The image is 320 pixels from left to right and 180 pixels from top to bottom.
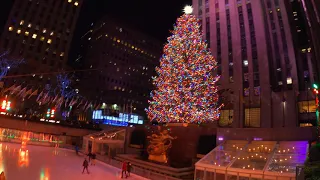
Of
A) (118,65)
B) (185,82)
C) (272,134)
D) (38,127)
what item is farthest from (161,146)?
(118,65)

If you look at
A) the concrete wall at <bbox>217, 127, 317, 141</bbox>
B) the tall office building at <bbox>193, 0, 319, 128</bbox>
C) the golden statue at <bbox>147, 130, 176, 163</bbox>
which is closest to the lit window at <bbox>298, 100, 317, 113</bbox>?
the tall office building at <bbox>193, 0, 319, 128</bbox>

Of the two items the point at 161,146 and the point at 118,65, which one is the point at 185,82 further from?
the point at 118,65

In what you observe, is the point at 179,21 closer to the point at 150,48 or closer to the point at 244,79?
the point at 244,79

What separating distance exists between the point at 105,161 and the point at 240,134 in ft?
39.2

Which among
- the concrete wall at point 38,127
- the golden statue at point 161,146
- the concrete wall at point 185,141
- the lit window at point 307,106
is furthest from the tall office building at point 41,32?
the lit window at point 307,106

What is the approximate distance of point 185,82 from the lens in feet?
70.7

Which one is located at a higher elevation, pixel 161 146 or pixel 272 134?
pixel 272 134

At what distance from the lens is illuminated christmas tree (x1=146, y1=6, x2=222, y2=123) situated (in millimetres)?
21000

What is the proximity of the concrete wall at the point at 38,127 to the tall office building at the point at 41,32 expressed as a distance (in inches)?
899

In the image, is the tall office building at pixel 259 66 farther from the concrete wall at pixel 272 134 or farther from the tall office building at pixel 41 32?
the tall office building at pixel 41 32

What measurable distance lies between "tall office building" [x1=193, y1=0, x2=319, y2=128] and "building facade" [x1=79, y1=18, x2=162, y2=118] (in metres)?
39.7

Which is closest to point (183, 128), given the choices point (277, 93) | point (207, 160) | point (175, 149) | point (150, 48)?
point (175, 149)

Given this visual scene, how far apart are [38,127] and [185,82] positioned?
26069 mm

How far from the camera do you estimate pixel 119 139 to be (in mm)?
29188
